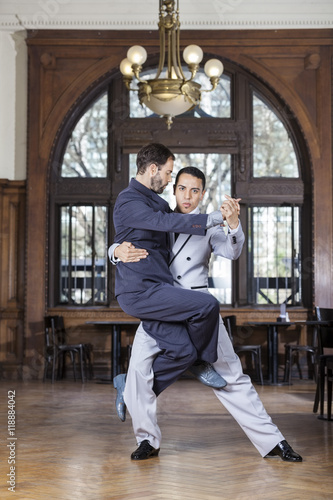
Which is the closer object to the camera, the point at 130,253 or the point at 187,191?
the point at 130,253

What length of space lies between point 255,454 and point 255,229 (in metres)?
6.13

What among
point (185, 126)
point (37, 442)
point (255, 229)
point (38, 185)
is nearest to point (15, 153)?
point (38, 185)

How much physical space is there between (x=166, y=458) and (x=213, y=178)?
21.4 ft

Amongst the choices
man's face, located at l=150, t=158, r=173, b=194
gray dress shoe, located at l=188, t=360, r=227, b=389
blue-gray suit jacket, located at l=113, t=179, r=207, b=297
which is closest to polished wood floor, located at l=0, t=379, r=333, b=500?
gray dress shoe, located at l=188, t=360, r=227, b=389

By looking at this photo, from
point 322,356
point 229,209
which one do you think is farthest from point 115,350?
point 229,209

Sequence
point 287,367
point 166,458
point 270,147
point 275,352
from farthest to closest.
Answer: point 270,147 → point 287,367 → point 275,352 → point 166,458

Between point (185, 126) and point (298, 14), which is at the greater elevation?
point (298, 14)

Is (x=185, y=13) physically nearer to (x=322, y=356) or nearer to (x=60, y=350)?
(x=60, y=350)

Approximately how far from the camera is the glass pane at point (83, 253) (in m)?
10.1

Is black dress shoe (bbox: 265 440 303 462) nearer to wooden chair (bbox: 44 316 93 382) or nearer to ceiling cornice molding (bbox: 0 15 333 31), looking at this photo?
wooden chair (bbox: 44 316 93 382)

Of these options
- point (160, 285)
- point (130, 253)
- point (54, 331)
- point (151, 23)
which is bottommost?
point (54, 331)

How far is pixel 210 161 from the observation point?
33.5 feet

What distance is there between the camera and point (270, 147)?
33.5ft

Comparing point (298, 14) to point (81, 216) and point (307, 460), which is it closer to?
point (81, 216)
